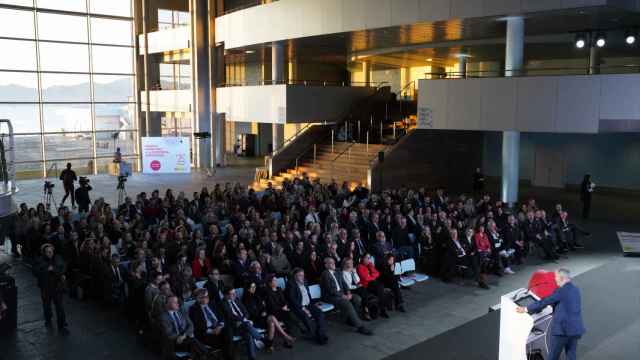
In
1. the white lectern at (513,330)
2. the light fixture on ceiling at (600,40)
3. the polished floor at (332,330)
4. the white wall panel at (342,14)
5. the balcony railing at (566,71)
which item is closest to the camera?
the white lectern at (513,330)

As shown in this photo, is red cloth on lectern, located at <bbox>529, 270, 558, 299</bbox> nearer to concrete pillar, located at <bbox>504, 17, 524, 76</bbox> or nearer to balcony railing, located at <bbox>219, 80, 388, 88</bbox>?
Result: concrete pillar, located at <bbox>504, 17, 524, 76</bbox>

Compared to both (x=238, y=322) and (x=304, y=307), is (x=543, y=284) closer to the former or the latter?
(x=304, y=307)

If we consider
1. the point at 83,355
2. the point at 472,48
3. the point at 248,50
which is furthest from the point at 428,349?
the point at 248,50

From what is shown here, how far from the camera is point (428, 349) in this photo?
7.79m

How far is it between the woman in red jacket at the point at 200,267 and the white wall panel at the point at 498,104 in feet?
38.1

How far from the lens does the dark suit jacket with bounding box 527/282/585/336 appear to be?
631 centimetres

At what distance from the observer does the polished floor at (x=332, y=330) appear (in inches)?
335

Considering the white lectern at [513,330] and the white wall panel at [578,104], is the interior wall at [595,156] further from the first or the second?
the white lectern at [513,330]

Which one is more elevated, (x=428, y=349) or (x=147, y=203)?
(x=147, y=203)

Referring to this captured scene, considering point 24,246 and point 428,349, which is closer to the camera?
point 428,349

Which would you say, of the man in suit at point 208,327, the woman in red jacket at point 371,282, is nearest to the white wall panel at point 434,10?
the woman in red jacket at point 371,282

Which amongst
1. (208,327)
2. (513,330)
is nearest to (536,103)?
(513,330)

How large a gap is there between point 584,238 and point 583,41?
761cm

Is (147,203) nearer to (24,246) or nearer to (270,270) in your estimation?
(24,246)
